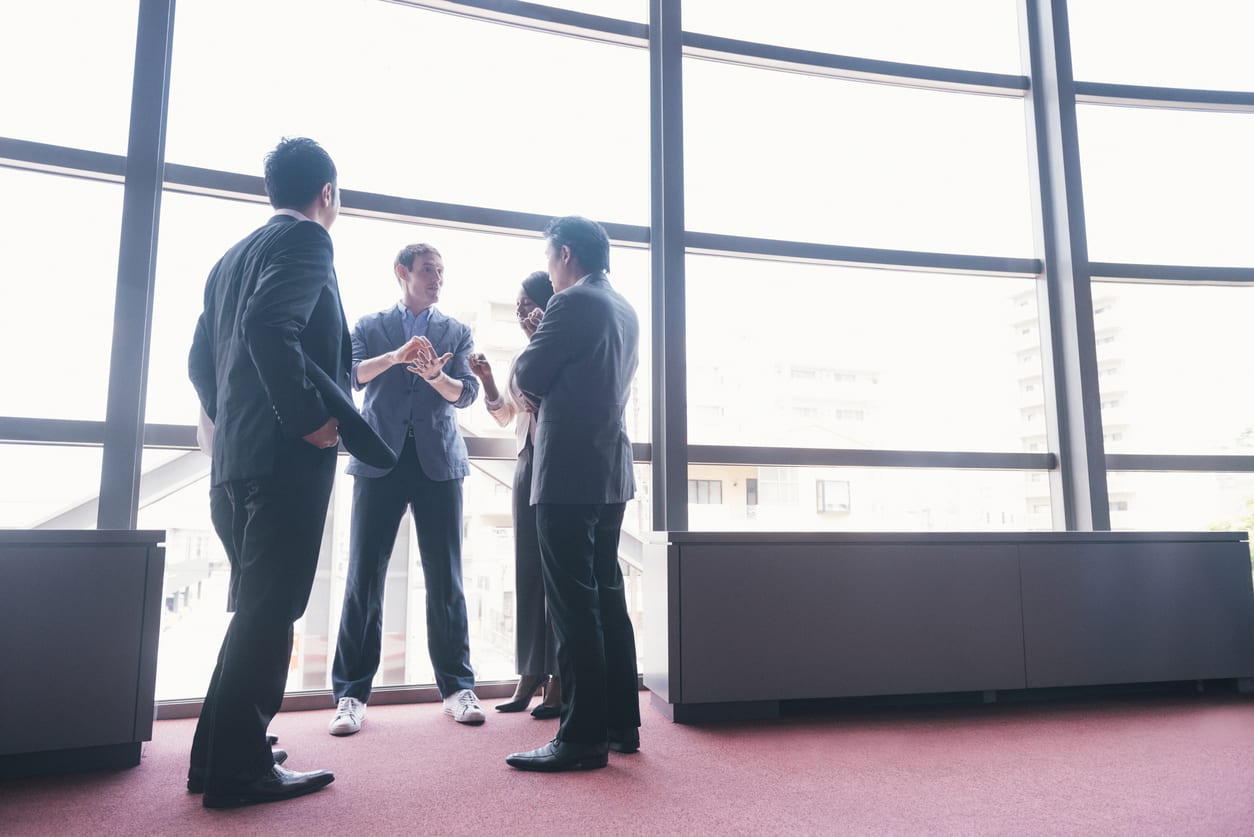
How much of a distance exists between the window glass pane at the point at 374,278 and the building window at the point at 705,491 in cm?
29

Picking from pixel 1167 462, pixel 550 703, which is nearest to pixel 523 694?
pixel 550 703

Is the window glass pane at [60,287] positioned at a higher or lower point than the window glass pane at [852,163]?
lower

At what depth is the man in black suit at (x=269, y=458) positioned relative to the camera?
5.10 ft

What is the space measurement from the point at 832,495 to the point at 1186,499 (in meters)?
1.66

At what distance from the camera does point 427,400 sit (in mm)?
2436

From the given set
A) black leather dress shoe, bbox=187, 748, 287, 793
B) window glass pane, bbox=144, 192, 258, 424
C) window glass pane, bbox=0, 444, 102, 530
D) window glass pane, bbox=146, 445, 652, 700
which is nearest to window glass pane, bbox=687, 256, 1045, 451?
window glass pane, bbox=146, 445, 652, 700

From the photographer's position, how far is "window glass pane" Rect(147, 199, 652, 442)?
2.59 meters

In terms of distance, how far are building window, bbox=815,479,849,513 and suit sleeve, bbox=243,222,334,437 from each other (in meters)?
2.16

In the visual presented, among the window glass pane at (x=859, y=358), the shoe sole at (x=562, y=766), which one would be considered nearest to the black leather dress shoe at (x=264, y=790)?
the shoe sole at (x=562, y=766)

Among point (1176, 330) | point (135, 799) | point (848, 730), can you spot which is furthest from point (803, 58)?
point (135, 799)

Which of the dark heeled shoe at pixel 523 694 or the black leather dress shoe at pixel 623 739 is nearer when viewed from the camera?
the black leather dress shoe at pixel 623 739

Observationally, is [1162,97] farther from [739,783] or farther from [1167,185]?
[739,783]

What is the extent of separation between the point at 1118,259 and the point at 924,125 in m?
1.09

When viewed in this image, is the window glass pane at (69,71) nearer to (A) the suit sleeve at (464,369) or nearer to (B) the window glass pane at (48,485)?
(B) the window glass pane at (48,485)
